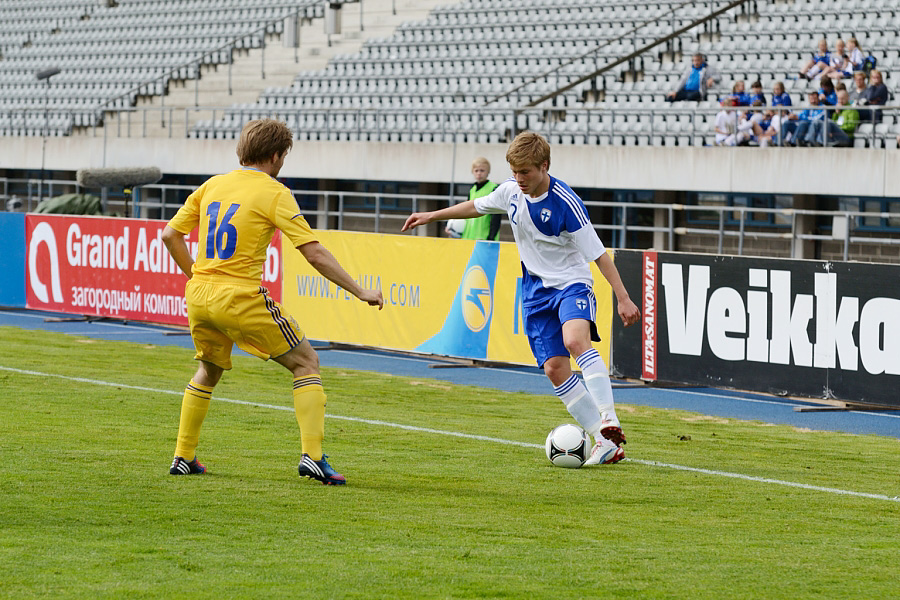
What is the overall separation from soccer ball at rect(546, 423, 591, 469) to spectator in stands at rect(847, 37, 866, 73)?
14.2m

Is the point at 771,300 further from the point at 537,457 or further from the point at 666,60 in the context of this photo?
the point at 666,60

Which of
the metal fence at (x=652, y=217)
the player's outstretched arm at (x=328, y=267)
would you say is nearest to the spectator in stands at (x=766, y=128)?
the metal fence at (x=652, y=217)

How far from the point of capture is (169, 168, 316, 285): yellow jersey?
7.13m

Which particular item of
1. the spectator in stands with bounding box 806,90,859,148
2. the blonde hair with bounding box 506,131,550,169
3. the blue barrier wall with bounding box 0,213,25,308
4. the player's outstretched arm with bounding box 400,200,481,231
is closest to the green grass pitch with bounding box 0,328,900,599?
the player's outstretched arm with bounding box 400,200,481,231

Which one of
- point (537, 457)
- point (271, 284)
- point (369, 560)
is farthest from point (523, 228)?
point (271, 284)

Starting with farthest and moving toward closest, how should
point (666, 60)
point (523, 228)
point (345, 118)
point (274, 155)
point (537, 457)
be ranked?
point (345, 118), point (666, 60), point (537, 457), point (523, 228), point (274, 155)

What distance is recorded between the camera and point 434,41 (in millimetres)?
30219

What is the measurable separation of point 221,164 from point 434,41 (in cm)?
547

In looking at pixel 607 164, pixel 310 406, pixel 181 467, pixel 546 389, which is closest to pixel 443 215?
pixel 310 406

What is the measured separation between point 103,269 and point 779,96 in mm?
10679

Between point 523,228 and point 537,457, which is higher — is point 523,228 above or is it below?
above

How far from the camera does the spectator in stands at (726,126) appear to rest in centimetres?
2153

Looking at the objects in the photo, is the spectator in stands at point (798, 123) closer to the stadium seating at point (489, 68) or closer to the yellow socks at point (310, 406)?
the stadium seating at point (489, 68)

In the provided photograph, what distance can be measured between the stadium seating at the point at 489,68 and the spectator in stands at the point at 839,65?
560 mm
